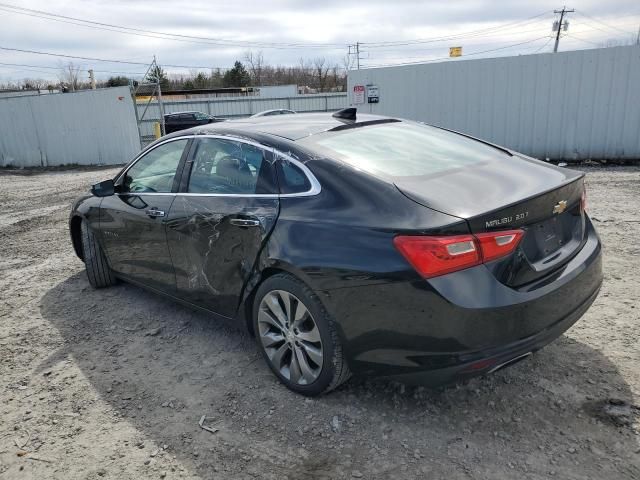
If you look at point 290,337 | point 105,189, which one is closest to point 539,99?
point 105,189

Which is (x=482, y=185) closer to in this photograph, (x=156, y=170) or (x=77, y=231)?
(x=156, y=170)

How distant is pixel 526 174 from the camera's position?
9.76 ft

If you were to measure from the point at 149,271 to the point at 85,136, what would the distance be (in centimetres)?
1550

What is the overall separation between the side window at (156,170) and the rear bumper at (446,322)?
6.26 ft

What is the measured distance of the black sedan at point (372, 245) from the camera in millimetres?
2379

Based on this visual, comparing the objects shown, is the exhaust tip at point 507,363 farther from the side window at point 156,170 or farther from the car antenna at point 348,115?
the side window at point 156,170

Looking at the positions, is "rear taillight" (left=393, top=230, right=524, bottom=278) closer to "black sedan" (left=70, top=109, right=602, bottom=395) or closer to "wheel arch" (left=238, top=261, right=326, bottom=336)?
"black sedan" (left=70, top=109, right=602, bottom=395)

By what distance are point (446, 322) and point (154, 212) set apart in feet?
8.12

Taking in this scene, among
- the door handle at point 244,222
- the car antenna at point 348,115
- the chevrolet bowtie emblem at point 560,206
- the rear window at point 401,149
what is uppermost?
the car antenna at point 348,115

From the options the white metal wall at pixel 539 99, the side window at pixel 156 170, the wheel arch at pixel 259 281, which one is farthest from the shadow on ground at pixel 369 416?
the white metal wall at pixel 539 99

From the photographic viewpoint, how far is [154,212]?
12.8 feet

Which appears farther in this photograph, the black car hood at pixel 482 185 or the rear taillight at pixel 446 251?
the black car hood at pixel 482 185

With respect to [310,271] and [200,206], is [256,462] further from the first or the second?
[200,206]

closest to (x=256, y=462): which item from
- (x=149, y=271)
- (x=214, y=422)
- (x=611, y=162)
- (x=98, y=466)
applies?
(x=214, y=422)
